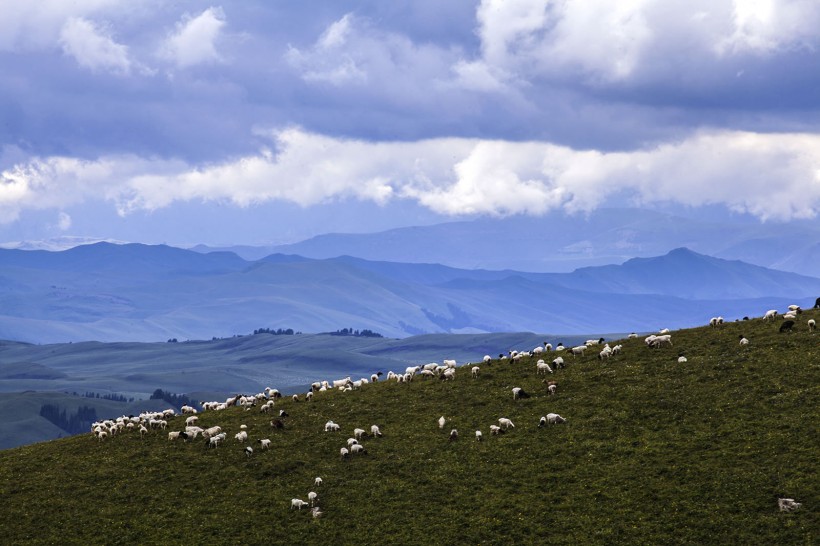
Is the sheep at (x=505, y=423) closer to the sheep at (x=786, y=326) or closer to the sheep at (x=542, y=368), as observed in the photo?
the sheep at (x=542, y=368)

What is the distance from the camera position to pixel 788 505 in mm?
45875

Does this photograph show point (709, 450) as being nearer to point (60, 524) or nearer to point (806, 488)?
point (806, 488)

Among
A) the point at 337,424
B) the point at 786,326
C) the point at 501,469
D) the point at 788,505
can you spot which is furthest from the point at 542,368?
the point at 788,505

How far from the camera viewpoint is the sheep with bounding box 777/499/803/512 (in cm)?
4566

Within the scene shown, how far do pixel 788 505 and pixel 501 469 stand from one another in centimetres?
1628

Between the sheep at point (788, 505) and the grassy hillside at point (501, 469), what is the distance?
0.36 metres

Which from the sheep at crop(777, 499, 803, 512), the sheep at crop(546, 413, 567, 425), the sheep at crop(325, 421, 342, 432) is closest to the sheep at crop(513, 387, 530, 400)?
the sheep at crop(546, 413, 567, 425)

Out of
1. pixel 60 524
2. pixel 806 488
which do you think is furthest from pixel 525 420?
pixel 60 524

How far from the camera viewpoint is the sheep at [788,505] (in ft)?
150

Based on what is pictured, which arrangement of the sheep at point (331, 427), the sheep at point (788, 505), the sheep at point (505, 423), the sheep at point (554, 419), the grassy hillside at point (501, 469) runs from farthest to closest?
the sheep at point (331, 427) < the sheep at point (505, 423) < the sheep at point (554, 419) < the grassy hillside at point (501, 469) < the sheep at point (788, 505)

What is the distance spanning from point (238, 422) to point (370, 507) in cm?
2010

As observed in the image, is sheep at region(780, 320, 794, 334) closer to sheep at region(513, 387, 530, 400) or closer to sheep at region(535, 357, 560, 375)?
sheep at region(535, 357, 560, 375)

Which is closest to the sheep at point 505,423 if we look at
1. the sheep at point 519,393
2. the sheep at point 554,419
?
the sheep at point 554,419

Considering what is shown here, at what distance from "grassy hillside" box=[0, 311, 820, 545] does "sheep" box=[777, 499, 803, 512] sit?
36 cm
